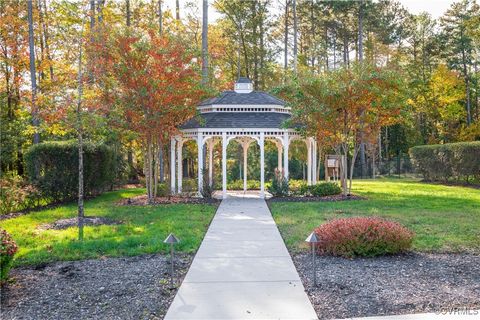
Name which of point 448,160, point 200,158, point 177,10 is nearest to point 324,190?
point 200,158

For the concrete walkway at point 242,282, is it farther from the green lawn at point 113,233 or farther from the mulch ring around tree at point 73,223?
the mulch ring around tree at point 73,223

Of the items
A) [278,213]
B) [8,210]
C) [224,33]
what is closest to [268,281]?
[278,213]

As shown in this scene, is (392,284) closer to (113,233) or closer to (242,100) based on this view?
(113,233)

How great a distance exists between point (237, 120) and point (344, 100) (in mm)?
4263

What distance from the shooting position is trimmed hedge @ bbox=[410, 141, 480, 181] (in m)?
22.9

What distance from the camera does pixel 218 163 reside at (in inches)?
1123

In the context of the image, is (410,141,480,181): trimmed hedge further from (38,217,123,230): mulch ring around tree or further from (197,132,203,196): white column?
(38,217,123,230): mulch ring around tree

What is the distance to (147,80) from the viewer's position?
50.0 feet

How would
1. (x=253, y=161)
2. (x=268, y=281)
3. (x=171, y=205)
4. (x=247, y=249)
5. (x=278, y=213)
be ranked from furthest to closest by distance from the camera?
(x=253, y=161) → (x=171, y=205) → (x=278, y=213) → (x=247, y=249) → (x=268, y=281)

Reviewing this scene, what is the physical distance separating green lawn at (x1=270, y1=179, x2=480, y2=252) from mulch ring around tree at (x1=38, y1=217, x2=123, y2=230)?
14.0 ft

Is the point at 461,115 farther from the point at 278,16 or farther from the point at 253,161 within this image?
the point at 253,161

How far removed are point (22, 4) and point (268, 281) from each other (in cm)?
2325

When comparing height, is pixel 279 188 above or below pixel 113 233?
above

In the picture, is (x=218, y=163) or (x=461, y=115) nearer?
(x=218, y=163)
